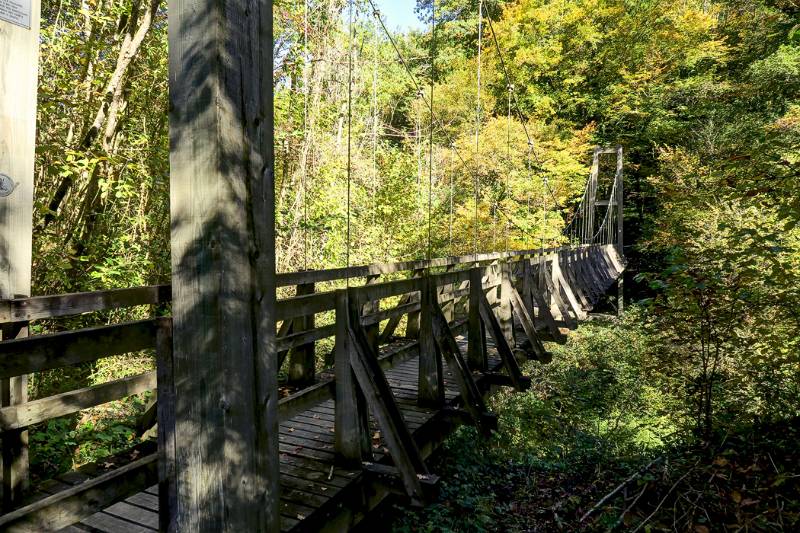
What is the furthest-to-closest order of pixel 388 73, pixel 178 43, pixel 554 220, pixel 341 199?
1. pixel 388 73
2. pixel 554 220
3. pixel 341 199
4. pixel 178 43

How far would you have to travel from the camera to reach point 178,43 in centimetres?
115

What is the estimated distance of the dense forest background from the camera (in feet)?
11.2

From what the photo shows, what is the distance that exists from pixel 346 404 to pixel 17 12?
2125 mm

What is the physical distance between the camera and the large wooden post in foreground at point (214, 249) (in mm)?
1139

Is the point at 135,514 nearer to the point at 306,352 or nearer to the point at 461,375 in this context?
the point at 306,352

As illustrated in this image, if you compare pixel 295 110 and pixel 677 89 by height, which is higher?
pixel 677 89

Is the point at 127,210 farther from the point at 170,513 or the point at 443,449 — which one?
the point at 170,513

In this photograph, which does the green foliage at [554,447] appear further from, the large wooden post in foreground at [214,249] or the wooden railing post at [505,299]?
the large wooden post in foreground at [214,249]

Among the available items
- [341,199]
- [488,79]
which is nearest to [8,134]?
[341,199]

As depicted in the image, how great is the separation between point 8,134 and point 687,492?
144 inches

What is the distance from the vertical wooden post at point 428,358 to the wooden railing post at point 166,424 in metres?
1.81

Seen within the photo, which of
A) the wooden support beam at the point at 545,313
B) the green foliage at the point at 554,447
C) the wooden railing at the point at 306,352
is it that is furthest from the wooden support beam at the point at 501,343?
the wooden support beam at the point at 545,313

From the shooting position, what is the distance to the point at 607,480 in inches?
156

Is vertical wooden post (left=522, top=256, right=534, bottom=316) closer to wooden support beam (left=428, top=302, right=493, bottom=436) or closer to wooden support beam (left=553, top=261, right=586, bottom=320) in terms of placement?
wooden support beam (left=553, top=261, right=586, bottom=320)
